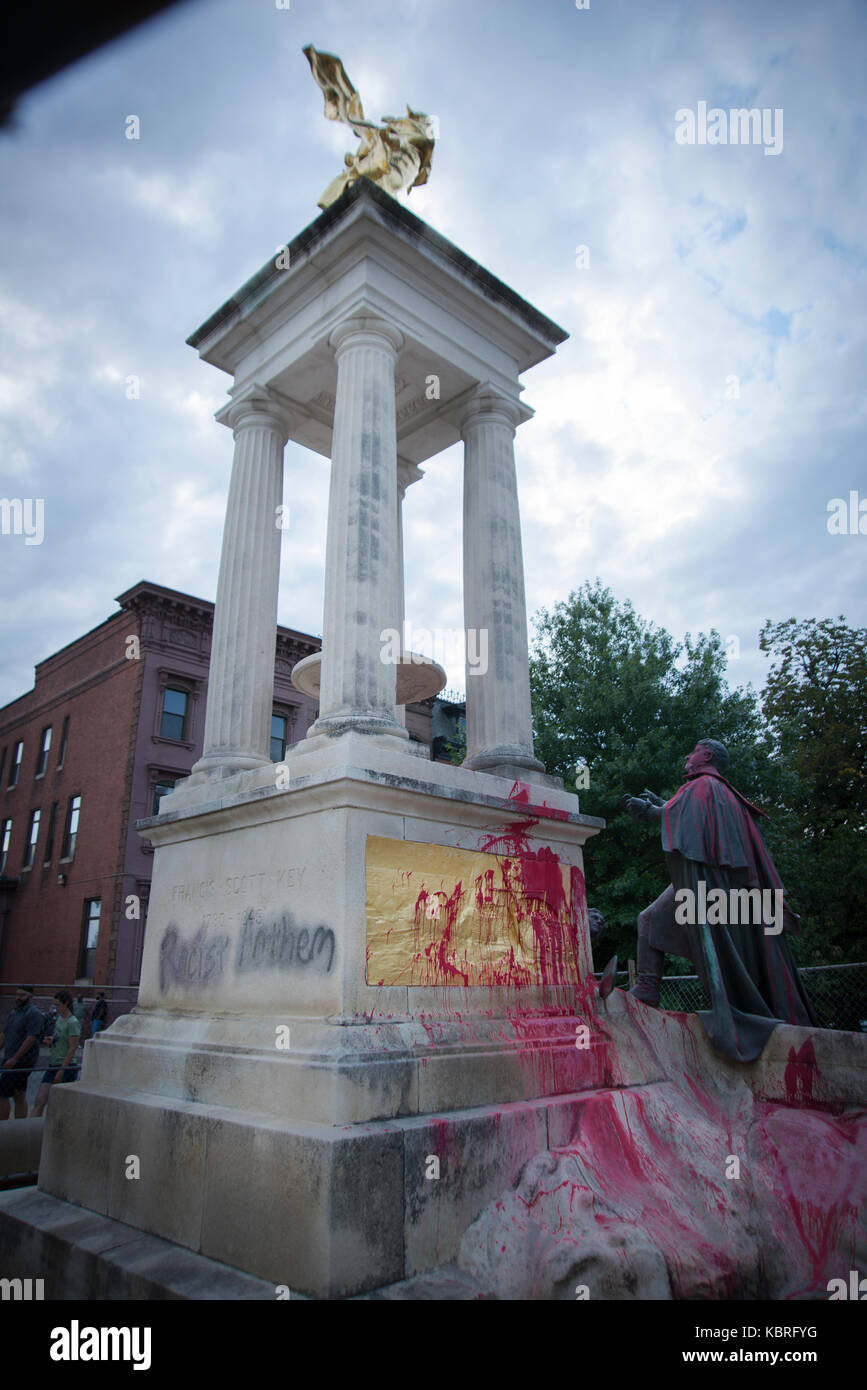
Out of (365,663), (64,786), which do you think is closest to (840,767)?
(365,663)

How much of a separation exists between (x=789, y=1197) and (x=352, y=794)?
3673mm

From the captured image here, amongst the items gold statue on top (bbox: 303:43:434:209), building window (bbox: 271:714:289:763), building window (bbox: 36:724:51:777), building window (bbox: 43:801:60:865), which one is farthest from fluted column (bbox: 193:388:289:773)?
building window (bbox: 36:724:51:777)

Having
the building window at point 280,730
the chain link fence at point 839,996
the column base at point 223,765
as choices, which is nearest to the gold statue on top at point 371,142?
the column base at point 223,765

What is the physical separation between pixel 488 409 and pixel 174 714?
24.9 metres

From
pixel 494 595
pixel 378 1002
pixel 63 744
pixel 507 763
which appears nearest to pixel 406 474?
pixel 494 595

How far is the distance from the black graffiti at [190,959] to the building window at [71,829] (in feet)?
90.5

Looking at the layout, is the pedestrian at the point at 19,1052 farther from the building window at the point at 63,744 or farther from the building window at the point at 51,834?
the building window at the point at 63,744

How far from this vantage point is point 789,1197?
5.20 m

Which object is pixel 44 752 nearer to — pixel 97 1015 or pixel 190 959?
pixel 97 1015

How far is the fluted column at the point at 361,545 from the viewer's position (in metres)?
6.16

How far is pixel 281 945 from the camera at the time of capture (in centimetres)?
558

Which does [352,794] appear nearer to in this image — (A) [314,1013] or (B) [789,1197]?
(A) [314,1013]

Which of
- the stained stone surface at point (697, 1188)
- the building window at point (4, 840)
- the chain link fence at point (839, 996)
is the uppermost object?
the building window at point (4, 840)
